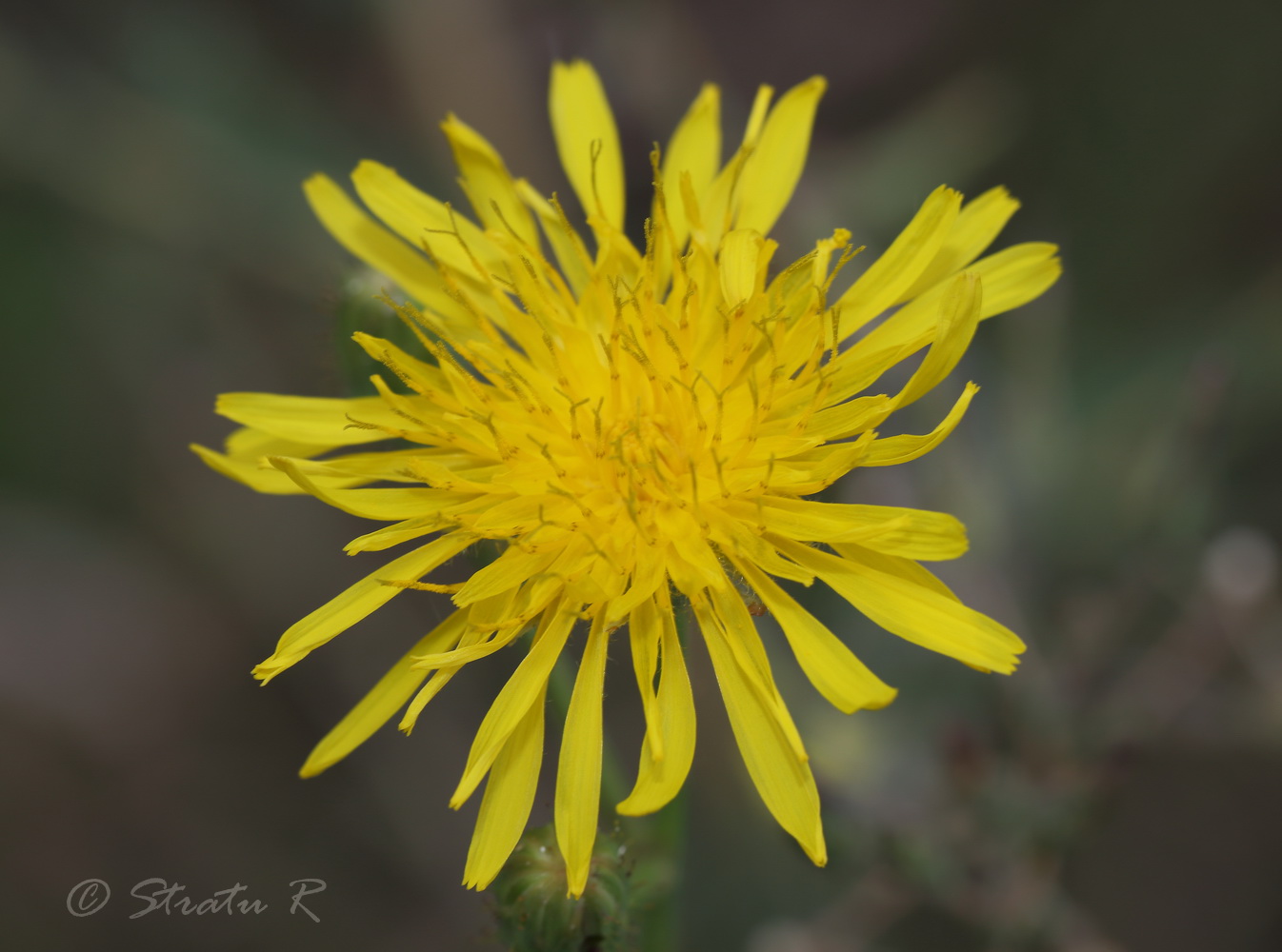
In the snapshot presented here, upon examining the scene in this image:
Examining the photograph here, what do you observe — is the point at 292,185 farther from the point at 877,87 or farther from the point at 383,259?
the point at 877,87

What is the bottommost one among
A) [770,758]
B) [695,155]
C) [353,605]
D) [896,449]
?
[770,758]

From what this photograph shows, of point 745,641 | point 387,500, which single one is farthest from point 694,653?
point 387,500

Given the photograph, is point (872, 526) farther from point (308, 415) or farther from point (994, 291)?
point (308, 415)

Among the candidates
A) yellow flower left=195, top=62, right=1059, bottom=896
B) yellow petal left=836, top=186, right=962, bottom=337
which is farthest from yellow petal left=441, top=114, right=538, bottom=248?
yellow petal left=836, top=186, right=962, bottom=337

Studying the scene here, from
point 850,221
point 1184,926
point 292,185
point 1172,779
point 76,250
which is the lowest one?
point 1184,926

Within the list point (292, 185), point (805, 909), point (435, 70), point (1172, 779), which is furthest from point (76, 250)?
point (1172, 779)

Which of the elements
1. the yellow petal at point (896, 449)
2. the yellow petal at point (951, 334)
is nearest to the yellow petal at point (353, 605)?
the yellow petal at point (896, 449)
